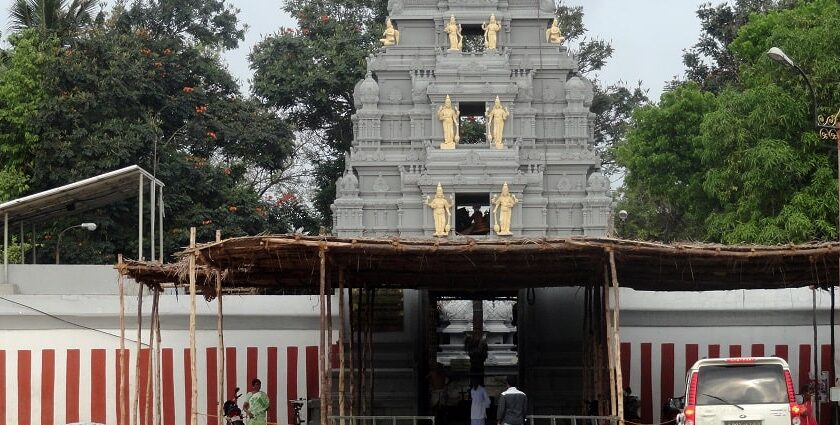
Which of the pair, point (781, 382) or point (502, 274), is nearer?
point (781, 382)

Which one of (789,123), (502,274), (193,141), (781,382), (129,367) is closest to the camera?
(781,382)

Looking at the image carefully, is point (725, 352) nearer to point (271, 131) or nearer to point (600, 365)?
point (600, 365)

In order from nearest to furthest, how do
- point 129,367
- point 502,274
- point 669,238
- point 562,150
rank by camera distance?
1. point 502,274
2. point 129,367
3. point 562,150
4. point 669,238

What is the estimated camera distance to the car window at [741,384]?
19.6m

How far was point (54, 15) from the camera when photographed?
49.0 meters

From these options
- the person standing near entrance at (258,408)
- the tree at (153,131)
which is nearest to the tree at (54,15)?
the tree at (153,131)

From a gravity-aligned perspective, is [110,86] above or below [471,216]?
above

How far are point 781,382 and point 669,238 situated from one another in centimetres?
3746

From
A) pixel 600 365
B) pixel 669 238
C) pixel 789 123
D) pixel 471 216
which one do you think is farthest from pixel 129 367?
pixel 669 238

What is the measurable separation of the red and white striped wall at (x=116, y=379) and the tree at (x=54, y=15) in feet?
65.8

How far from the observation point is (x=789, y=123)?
126ft

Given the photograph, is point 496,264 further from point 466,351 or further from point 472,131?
point 472,131

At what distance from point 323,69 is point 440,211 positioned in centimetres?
1493

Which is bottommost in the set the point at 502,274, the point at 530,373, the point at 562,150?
the point at 530,373
